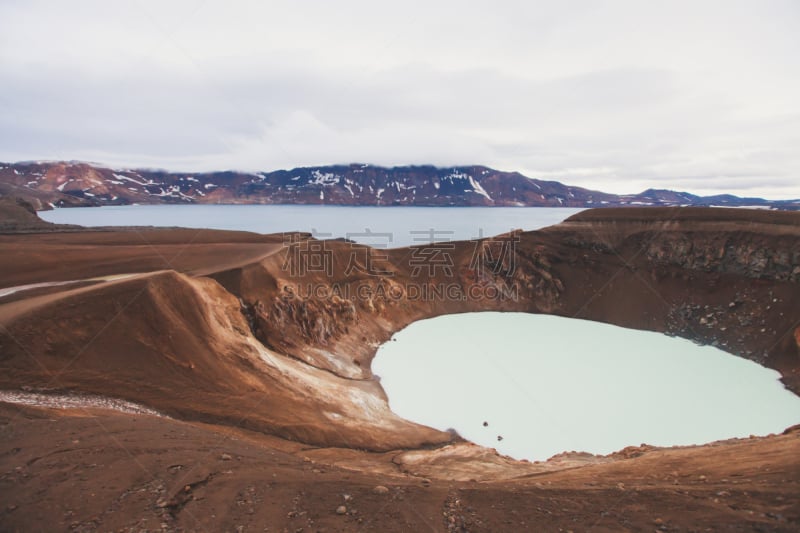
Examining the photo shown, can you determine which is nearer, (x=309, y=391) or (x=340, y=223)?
(x=309, y=391)

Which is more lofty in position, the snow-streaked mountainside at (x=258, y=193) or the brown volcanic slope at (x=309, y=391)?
the snow-streaked mountainside at (x=258, y=193)

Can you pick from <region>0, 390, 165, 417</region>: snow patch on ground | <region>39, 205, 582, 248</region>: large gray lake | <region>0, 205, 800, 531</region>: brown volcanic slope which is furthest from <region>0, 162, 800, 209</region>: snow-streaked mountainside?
<region>0, 390, 165, 417</region>: snow patch on ground

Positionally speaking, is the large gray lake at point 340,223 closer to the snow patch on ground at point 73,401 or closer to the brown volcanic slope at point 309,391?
the brown volcanic slope at point 309,391

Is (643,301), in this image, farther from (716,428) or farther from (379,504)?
(379,504)

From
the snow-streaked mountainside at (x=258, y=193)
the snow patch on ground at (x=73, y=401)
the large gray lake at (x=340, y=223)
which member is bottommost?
the snow patch on ground at (x=73, y=401)

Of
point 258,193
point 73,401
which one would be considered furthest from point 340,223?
point 258,193

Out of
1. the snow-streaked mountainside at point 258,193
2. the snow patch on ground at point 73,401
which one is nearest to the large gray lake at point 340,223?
the snow patch on ground at point 73,401

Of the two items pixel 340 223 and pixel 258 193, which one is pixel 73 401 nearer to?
pixel 340 223

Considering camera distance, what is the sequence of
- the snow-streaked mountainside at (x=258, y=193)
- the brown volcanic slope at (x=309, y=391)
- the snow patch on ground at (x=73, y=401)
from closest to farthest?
the brown volcanic slope at (x=309, y=391) → the snow patch on ground at (x=73, y=401) → the snow-streaked mountainside at (x=258, y=193)

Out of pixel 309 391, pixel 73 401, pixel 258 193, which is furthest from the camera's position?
pixel 258 193
